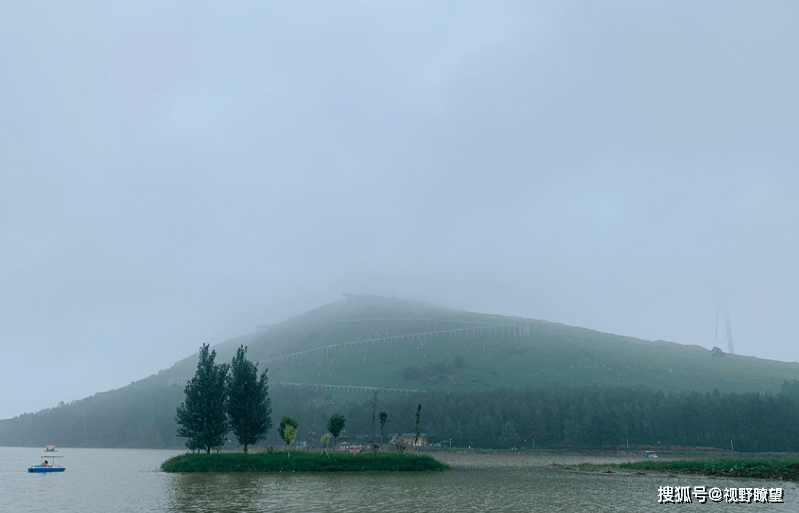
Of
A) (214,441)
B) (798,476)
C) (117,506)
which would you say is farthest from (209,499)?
(798,476)

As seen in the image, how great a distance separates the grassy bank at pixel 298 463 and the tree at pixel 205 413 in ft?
17.1

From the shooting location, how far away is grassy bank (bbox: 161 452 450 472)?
291ft

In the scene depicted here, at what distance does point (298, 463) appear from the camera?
295 feet

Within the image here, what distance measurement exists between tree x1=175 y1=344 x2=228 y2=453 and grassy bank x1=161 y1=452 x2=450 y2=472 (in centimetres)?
522

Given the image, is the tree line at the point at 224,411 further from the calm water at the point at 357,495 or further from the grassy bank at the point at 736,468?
the grassy bank at the point at 736,468

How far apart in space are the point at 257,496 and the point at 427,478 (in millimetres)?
33336

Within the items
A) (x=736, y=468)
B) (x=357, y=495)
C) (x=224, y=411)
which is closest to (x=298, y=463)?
(x=224, y=411)

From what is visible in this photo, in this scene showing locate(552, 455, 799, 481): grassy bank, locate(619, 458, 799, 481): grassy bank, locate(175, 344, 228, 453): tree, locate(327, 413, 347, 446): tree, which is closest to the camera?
locate(619, 458, 799, 481): grassy bank

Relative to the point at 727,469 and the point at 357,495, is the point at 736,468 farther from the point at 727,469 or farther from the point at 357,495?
the point at 357,495

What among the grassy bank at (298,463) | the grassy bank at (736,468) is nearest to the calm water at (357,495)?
the grassy bank at (736,468)

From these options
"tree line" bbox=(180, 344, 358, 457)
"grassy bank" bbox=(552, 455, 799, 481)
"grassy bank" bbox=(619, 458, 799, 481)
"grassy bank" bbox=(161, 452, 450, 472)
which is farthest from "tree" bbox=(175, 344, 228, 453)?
"grassy bank" bbox=(619, 458, 799, 481)

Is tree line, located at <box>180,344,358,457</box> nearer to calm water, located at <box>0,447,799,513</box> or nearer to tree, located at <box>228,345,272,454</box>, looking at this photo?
tree, located at <box>228,345,272,454</box>

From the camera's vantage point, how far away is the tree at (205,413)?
99.5m

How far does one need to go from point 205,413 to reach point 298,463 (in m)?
23.0
